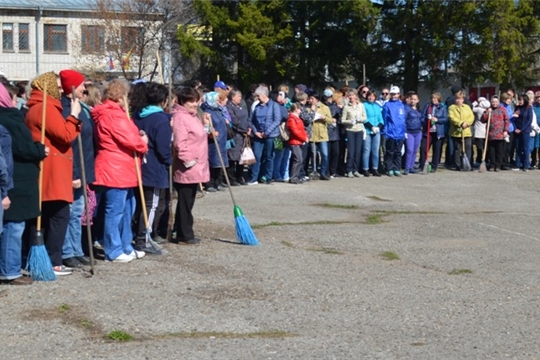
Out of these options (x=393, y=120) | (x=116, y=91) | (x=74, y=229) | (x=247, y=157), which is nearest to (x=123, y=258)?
(x=74, y=229)

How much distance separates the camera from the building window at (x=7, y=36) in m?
59.6

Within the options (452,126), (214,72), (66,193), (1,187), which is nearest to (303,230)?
(66,193)

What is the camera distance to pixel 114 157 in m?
10.3

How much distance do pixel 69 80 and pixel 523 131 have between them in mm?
15259

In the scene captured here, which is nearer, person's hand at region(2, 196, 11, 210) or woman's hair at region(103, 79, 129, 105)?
person's hand at region(2, 196, 11, 210)

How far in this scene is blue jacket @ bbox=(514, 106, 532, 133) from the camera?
22.9 m

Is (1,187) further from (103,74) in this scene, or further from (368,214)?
(103,74)

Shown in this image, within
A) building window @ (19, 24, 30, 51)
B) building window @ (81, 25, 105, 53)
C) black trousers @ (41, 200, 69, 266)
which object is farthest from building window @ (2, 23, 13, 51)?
black trousers @ (41, 200, 69, 266)

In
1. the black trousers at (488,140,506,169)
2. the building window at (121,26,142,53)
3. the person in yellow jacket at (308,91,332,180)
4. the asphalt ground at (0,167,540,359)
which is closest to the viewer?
the asphalt ground at (0,167,540,359)

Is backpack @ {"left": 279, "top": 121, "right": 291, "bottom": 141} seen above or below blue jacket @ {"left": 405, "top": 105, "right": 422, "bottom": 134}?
below

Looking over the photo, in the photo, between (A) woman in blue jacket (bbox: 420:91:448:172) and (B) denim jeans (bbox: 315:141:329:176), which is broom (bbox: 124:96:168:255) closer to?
(B) denim jeans (bbox: 315:141:329:176)

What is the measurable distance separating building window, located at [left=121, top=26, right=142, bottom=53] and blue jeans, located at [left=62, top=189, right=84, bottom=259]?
1625 inches

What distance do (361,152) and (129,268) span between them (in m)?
11.4

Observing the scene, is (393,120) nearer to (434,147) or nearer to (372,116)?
(372,116)
